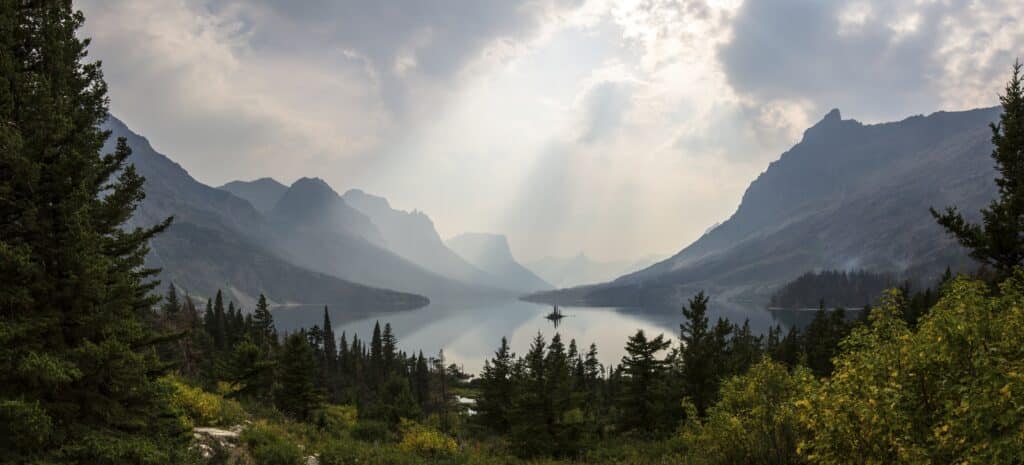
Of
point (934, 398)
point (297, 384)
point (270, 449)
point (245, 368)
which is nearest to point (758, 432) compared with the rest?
point (934, 398)

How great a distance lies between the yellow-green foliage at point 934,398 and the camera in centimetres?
689

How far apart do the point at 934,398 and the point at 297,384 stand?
1478 inches

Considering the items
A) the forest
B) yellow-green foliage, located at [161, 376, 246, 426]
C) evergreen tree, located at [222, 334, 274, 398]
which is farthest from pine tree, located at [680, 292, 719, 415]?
yellow-green foliage, located at [161, 376, 246, 426]


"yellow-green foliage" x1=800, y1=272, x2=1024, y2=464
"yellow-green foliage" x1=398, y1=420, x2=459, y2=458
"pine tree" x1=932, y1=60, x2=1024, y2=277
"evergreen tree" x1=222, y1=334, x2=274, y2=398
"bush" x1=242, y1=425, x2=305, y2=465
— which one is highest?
"pine tree" x1=932, y1=60, x2=1024, y2=277

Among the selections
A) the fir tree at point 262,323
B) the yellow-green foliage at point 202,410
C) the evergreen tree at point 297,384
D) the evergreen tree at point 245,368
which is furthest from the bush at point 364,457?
the fir tree at point 262,323

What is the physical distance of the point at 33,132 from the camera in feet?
35.4

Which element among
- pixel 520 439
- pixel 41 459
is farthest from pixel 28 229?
pixel 520 439

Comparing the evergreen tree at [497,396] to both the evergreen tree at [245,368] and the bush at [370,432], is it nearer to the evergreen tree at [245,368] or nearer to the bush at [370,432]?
the evergreen tree at [245,368]

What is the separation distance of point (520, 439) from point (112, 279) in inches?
888

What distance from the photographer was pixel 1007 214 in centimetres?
1967

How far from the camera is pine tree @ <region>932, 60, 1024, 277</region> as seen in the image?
19484 mm

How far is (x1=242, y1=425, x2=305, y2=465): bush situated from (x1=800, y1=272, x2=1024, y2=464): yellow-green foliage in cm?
A: 1376

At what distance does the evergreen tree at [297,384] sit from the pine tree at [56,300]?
25.2 metres

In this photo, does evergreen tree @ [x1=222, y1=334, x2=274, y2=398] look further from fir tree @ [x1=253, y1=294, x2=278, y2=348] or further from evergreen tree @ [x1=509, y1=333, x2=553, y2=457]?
fir tree @ [x1=253, y1=294, x2=278, y2=348]
